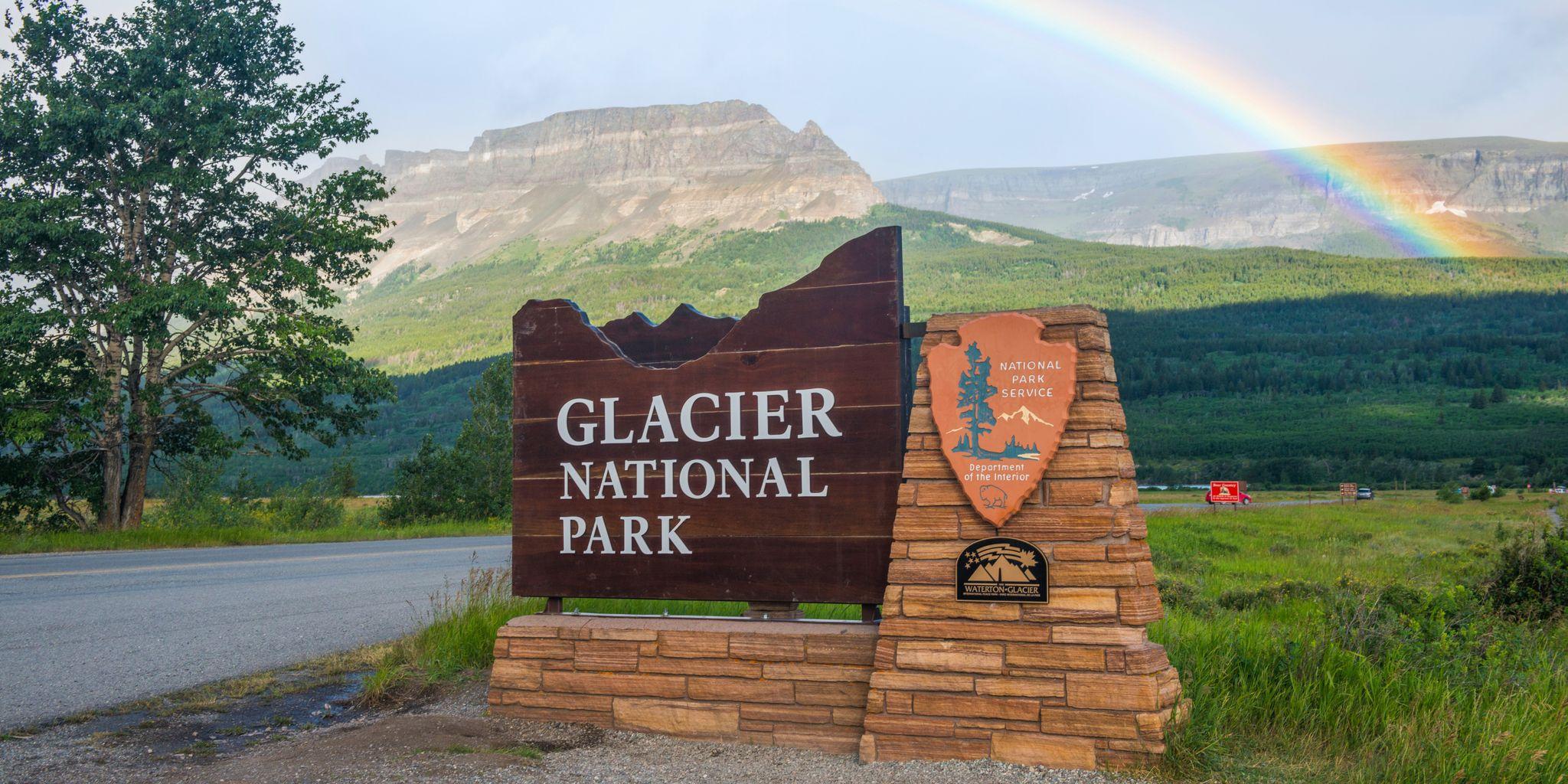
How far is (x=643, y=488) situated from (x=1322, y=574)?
31.6 feet

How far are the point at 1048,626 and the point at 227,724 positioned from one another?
14.0 feet

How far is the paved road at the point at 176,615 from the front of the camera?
669cm

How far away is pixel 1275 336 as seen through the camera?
103 m

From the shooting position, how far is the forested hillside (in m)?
72.7

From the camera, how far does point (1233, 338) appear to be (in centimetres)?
10212

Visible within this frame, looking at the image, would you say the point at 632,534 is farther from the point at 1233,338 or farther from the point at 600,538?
the point at 1233,338

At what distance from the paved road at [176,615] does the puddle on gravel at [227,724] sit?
0.56 m

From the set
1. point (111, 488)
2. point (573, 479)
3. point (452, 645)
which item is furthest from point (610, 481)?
point (111, 488)

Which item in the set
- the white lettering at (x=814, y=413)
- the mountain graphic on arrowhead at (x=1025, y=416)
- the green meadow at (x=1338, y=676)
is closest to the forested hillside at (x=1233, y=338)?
the green meadow at (x=1338, y=676)

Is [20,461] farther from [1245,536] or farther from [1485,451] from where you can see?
[1485,451]

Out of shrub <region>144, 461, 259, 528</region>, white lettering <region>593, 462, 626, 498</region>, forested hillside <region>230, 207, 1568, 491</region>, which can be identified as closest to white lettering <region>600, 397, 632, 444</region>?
white lettering <region>593, 462, 626, 498</region>

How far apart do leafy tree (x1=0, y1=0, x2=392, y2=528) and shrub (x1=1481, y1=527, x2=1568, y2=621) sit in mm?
15493

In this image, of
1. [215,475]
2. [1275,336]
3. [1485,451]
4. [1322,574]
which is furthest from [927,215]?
[1322,574]

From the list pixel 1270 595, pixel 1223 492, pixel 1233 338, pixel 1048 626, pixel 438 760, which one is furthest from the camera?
pixel 1233 338
